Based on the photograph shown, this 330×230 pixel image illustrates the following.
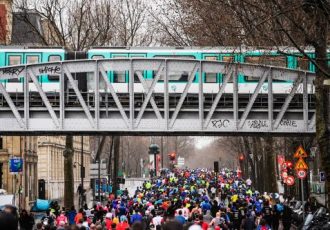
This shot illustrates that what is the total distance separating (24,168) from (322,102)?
42.9 m

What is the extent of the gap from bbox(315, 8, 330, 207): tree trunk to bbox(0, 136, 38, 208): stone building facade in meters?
33.0

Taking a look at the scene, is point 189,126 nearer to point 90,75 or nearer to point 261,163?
point 90,75

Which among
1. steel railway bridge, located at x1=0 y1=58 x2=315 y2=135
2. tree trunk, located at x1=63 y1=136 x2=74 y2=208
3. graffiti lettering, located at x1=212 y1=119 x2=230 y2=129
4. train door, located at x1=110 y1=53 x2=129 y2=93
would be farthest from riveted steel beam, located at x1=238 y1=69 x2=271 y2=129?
tree trunk, located at x1=63 y1=136 x2=74 y2=208

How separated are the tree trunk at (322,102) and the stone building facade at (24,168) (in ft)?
108

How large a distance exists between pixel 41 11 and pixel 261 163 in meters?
24.6

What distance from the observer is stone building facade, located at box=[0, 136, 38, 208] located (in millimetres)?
59750

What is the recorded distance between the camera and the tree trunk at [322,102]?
24156mm

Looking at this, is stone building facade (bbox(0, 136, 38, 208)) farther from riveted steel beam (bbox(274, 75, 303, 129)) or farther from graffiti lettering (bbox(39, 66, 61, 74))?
riveted steel beam (bbox(274, 75, 303, 129))

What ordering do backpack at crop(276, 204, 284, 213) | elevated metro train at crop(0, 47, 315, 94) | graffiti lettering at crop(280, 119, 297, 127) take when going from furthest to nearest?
1. elevated metro train at crop(0, 47, 315, 94)
2. graffiti lettering at crop(280, 119, 297, 127)
3. backpack at crop(276, 204, 284, 213)

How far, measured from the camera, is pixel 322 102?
25078 mm

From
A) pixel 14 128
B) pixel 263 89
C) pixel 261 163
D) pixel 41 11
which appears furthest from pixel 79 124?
pixel 261 163

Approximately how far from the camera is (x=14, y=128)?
99.1 ft

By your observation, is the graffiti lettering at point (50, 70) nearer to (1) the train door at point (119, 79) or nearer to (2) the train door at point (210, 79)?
(1) the train door at point (119, 79)

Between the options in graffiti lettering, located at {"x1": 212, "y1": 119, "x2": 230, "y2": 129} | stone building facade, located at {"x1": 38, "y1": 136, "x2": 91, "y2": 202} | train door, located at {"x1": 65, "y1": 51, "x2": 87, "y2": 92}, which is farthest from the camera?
stone building facade, located at {"x1": 38, "y1": 136, "x2": 91, "y2": 202}
